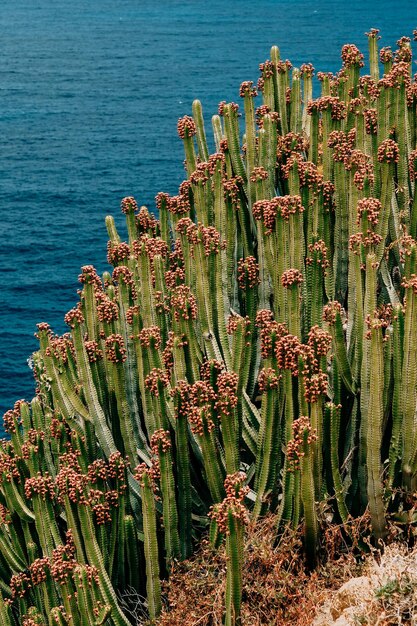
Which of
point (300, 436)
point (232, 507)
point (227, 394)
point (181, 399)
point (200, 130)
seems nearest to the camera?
point (232, 507)

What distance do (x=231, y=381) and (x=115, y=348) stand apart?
5.97ft

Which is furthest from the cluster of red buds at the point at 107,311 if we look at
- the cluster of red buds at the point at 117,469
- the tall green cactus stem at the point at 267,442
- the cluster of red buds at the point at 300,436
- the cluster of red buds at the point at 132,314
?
the cluster of red buds at the point at 300,436

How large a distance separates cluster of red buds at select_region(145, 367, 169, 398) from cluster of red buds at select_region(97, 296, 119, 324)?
1.33 meters

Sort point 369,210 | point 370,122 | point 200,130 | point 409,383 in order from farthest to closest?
point 200,130
point 370,122
point 369,210
point 409,383

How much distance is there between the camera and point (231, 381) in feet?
29.6

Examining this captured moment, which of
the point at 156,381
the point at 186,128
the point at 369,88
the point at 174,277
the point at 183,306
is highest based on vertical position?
the point at 369,88

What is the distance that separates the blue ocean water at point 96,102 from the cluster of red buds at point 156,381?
3477cm

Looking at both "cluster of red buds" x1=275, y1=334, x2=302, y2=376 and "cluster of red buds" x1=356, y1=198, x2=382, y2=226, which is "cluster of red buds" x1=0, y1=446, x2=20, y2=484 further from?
"cluster of red buds" x1=356, y1=198, x2=382, y2=226

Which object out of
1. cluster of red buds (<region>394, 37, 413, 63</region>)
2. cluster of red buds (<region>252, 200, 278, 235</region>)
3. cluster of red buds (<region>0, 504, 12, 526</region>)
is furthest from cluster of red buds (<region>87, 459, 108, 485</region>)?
cluster of red buds (<region>394, 37, 413, 63</region>)

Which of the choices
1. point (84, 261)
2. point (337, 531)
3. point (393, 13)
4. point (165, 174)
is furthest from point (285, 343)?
point (393, 13)

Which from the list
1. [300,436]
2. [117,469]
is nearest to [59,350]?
[117,469]

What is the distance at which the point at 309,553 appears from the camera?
9305mm

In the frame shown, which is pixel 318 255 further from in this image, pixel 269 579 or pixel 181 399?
pixel 269 579

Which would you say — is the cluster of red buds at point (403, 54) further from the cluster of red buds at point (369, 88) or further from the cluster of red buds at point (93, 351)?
the cluster of red buds at point (93, 351)
